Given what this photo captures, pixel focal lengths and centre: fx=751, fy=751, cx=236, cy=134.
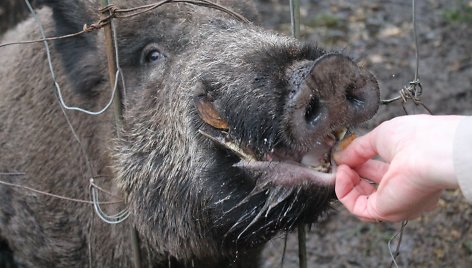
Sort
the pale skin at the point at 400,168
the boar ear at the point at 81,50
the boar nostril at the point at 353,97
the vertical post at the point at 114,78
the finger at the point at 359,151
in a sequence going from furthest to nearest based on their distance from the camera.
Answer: the boar ear at the point at 81,50 → the vertical post at the point at 114,78 → the boar nostril at the point at 353,97 → the finger at the point at 359,151 → the pale skin at the point at 400,168

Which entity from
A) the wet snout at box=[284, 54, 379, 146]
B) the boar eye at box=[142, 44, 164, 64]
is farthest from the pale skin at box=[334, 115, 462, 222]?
the boar eye at box=[142, 44, 164, 64]

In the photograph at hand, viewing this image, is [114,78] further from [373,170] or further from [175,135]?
[373,170]

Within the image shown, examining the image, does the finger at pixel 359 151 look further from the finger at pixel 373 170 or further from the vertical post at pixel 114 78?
the vertical post at pixel 114 78

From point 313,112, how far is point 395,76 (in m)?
0.62

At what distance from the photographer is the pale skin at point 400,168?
75.9 inches

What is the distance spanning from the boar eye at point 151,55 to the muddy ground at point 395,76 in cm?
73

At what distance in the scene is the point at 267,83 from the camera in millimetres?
2426

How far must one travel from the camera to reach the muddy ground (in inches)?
192

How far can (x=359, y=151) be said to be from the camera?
2285mm

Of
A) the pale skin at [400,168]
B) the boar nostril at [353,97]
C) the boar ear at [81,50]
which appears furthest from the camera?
the boar ear at [81,50]

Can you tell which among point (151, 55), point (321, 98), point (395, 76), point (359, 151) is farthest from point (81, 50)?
point (359, 151)

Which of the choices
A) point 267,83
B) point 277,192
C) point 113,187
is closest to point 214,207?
point 277,192

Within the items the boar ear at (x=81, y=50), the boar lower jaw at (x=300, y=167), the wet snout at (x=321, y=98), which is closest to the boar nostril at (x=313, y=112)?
the wet snout at (x=321, y=98)

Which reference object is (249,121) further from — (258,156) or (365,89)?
(365,89)
